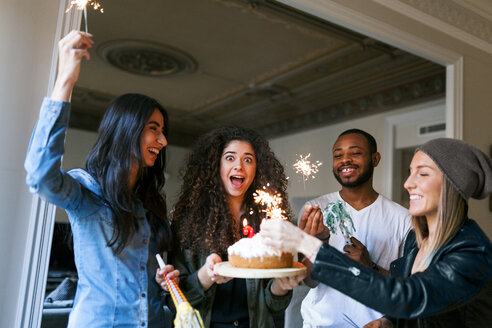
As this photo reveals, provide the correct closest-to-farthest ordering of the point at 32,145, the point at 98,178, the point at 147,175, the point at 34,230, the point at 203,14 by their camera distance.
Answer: the point at 32,145
the point at 98,178
the point at 147,175
the point at 34,230
the point at 203,14

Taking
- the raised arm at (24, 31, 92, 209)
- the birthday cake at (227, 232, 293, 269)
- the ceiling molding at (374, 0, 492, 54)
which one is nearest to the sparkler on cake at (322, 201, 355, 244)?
the birthday cake at (227, 232, 293, 269)

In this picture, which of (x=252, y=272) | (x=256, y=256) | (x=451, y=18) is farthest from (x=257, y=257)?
(x=451, y=18)

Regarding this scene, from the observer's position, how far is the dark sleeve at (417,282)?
50.8 inches

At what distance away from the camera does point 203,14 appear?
4.07 meters

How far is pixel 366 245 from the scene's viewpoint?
90.0 inches

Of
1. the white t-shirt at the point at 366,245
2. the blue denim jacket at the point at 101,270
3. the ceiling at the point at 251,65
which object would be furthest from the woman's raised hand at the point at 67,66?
the ceiling at the point at 251,65

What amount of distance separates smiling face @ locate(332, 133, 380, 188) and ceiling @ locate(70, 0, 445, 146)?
6.20 ft

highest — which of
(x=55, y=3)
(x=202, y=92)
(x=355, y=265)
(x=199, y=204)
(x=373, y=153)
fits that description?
(x=202, y=92)

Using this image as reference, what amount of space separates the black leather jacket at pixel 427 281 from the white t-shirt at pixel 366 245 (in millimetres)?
688

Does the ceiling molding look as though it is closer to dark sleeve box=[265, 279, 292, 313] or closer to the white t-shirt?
the white t-shirt

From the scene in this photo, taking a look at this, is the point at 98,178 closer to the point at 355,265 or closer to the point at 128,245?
the point at 128,245

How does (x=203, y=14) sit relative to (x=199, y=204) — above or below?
above

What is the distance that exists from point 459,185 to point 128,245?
112 centimetres

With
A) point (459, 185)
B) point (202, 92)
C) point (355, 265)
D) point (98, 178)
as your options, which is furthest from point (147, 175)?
point (202, 92)
